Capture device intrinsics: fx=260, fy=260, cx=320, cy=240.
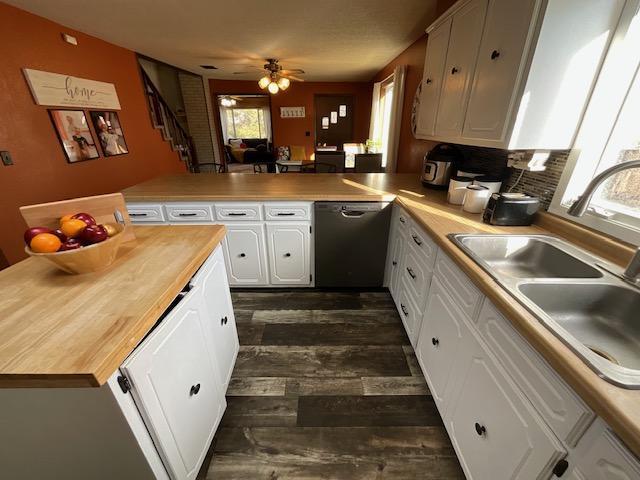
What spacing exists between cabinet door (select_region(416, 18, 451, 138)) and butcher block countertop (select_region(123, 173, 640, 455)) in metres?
0.49

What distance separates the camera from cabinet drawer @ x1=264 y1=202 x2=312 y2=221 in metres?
1.95

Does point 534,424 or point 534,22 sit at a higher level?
point 534,22

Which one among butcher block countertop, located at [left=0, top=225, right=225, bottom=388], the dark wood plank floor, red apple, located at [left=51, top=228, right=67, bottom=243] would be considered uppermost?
red apple, located at [left=51, top=228, right=67, bottom=243]

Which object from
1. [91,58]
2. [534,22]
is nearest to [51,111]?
[91,58]

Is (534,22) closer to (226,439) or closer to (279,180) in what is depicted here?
(279,180)

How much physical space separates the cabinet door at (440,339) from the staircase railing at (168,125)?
4.70 m

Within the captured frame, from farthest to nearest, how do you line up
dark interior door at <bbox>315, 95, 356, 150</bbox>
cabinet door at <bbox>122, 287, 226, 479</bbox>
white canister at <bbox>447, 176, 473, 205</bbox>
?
dark interior door at <bbox>315, 95, 356, 150</bbox> < white canister at <bbox>447, 176, 473, 205</bbox> < cabinet door at <bbox>122, 287, 226, 479</bbox>

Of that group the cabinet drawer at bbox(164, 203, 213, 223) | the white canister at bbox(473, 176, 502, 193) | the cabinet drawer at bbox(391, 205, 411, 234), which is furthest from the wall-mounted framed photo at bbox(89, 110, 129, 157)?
the white canister at bbox(473, 176, 502, 193)

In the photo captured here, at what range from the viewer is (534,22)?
1034mm

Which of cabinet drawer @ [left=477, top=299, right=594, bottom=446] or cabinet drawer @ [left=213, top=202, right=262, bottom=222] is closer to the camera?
cabinet drawer @ [left=477, top=299, right=594, bottom=446]

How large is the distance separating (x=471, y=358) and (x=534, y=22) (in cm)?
134

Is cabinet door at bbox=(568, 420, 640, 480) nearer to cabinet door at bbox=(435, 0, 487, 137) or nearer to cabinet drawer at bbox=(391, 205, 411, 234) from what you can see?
cabinet drawer at bbox=(391, 205, 411, 234)

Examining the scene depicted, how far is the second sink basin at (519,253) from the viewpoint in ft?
3.75

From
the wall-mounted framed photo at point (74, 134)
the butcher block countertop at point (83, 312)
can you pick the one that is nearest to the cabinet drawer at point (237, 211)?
the butcher block countertop at point (83, 312)
